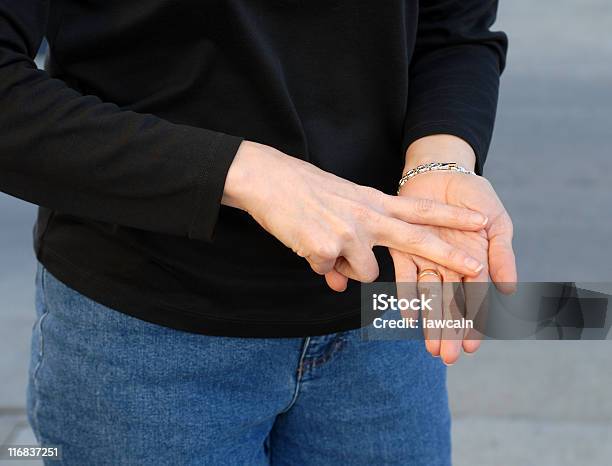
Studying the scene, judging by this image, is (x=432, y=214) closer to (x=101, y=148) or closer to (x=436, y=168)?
(x=436, y=168)

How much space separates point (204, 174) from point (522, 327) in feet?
1.67

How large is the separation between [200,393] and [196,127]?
0.40 m

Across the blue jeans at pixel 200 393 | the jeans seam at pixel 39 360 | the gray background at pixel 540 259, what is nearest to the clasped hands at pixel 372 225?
the blue jeans at pixel 200 393

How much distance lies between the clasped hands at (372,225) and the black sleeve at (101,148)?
0.14ft

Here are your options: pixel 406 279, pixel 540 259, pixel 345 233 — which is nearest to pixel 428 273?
pixel 406 279

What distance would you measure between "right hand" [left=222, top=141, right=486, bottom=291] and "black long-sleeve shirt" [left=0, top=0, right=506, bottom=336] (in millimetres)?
37

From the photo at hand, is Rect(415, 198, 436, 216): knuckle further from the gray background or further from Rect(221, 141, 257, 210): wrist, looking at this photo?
the gray background

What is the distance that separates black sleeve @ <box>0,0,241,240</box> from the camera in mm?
1048

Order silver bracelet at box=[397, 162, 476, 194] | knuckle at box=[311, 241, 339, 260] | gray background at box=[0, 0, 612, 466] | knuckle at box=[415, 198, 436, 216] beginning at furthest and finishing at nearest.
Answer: gray background at box=[0, 0, 612, 466] → silver bracelet at box=[397, 162, 476, 194] → knuckle at box=[415, 198, 436, 216] → knuckle at box=[311, 241, 339, 260]

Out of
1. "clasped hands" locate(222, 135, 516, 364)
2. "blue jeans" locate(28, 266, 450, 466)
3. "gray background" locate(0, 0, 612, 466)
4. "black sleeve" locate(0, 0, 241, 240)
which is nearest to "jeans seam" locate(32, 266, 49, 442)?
"blue jeans" locate(28, 266, 450, 466)

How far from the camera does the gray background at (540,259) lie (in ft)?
10.3

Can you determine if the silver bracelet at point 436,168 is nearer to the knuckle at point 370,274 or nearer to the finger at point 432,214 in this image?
the finger at point 432,214

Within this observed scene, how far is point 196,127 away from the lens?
1148mm

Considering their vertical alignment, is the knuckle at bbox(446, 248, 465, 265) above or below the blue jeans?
above
